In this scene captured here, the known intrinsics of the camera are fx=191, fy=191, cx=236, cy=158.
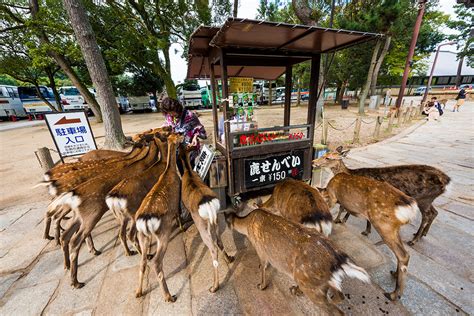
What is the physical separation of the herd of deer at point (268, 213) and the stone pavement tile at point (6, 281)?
61cm

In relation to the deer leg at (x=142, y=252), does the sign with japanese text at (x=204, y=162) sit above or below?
above

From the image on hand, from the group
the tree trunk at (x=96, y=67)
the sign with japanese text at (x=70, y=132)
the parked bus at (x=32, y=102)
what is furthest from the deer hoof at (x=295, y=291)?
the parked bus at (x=32, y=102)

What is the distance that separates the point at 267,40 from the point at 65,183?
11.7ft

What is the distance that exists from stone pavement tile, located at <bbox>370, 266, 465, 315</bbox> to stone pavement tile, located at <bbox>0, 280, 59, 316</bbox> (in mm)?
3666

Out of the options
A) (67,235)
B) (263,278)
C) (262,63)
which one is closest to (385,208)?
(263,278)

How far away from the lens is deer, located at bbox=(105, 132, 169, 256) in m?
2.26

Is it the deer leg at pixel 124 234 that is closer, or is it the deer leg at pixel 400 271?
the deer leg at pixel 400 271

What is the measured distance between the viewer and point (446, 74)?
143ft

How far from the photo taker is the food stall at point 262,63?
262 cm

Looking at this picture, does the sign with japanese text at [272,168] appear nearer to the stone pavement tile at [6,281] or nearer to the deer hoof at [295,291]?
the deer hoof at [295,291]

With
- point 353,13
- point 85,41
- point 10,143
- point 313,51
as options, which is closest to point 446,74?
point 353,13

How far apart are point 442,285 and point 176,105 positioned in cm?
443

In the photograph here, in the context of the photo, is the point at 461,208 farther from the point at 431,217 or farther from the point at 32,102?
the point at 32,102

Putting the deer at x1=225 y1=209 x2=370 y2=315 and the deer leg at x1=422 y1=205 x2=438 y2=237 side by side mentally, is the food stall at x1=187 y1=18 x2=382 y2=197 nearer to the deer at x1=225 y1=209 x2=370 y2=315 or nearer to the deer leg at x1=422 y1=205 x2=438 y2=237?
the deer at x1=225 y1=209 x2=370 y2=315
